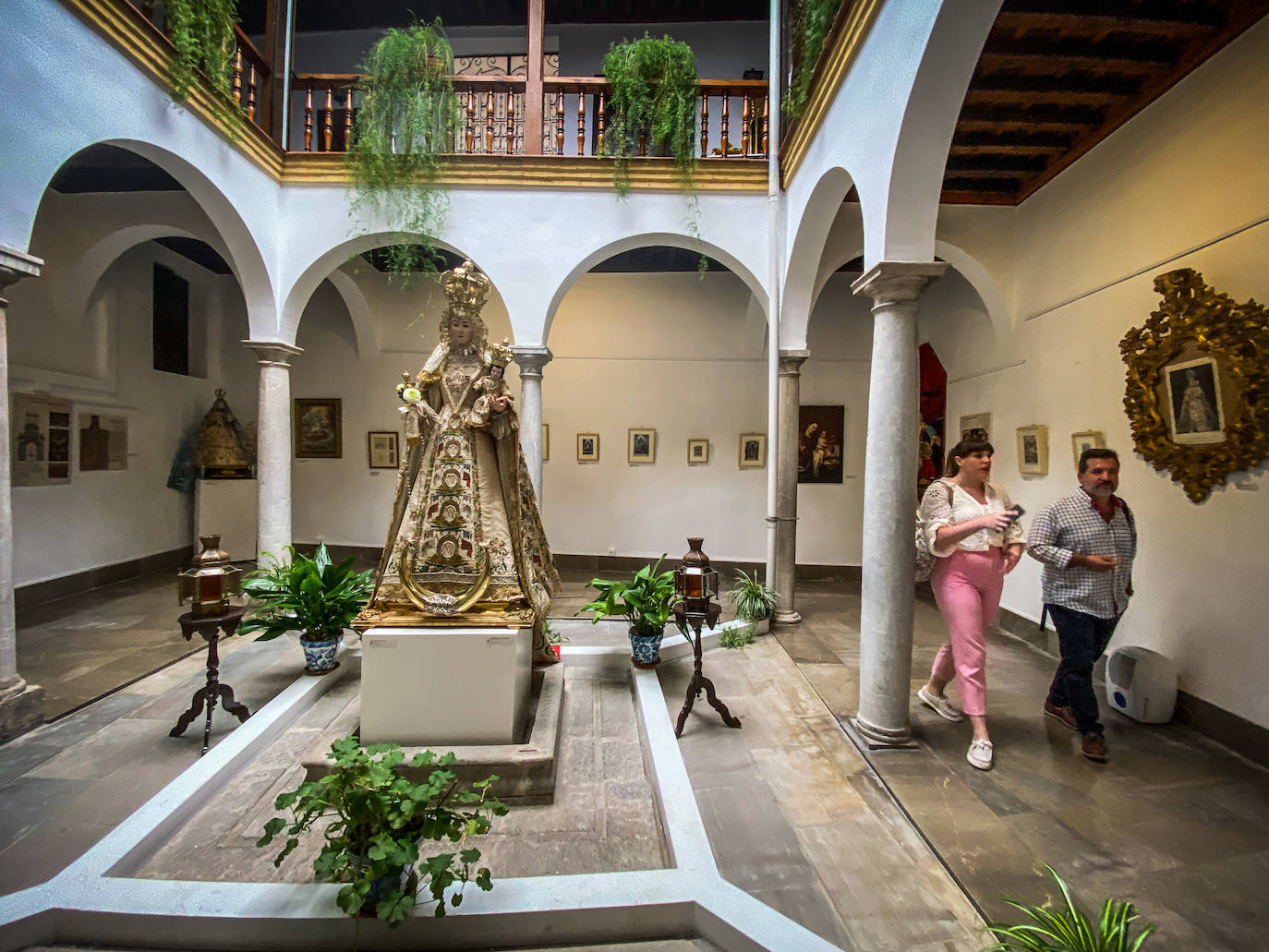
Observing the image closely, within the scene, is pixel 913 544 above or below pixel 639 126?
below

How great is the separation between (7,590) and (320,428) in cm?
562

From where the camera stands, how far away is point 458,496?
316 centimetres

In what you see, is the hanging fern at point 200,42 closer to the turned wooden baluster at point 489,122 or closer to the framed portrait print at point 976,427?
the turned wooden baluster at point 489,122

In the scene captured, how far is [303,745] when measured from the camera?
132 inches

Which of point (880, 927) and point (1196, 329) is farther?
point (1196, 329)

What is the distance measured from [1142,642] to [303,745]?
5.90 metres

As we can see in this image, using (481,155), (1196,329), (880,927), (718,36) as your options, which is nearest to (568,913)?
(880,927)

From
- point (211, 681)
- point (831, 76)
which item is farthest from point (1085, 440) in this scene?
point (211, 681)

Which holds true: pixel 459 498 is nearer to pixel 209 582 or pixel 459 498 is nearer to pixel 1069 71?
pixel 209 582

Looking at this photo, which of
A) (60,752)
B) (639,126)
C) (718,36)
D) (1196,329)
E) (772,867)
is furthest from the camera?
(718,36)

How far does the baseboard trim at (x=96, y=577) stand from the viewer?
6.20 metres

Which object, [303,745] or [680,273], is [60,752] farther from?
[680,273]

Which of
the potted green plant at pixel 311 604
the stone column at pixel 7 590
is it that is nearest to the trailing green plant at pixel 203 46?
the stone column at pixel 7 590

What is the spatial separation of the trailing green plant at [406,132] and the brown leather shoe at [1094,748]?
6.79 metres
